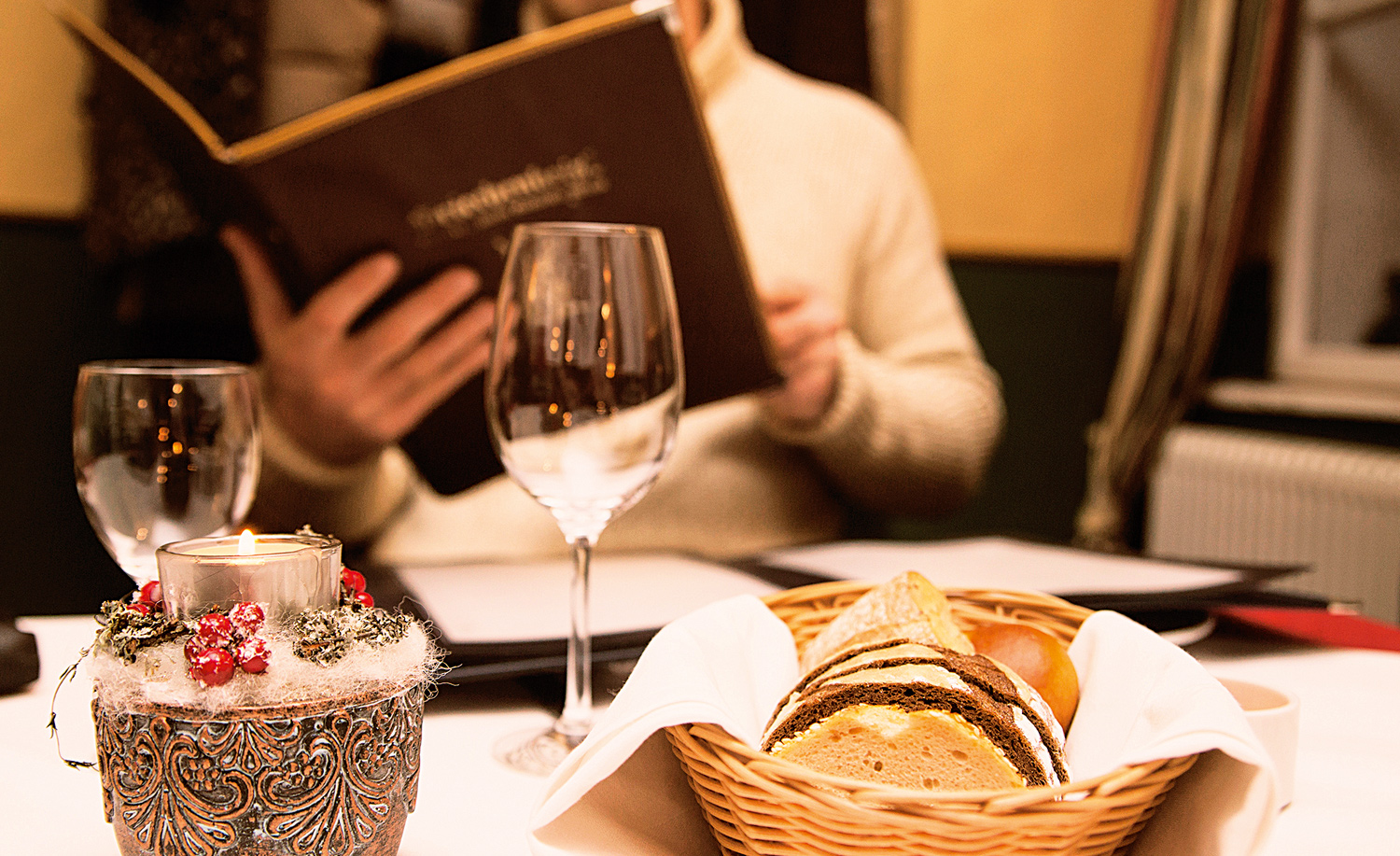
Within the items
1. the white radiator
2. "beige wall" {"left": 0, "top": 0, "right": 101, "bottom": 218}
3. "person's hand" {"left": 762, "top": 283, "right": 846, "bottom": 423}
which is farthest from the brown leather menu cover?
the white radiator

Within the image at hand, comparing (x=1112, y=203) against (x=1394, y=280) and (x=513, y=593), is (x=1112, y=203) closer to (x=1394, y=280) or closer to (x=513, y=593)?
(x=1394, y=280)

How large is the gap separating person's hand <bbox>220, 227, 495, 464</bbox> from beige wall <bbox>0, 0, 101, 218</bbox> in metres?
0.74

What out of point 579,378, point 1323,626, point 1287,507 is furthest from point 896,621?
point 1287,507

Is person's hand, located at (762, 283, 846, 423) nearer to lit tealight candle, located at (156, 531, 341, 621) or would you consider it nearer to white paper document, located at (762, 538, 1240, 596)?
white paper document, located at (762, 538, 1240, 596)

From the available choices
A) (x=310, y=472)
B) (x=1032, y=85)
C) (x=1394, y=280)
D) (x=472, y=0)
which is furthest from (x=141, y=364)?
(x=1394, y=280)

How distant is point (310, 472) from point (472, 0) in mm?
898

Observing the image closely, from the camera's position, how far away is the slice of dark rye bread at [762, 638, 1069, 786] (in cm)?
35

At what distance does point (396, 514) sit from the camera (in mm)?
1280

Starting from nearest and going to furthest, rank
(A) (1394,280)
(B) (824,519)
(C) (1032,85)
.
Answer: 1. (B) (824,519)
2. (A) (1394,280)
3. (C) (1032,85)

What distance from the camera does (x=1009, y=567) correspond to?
0.85 m

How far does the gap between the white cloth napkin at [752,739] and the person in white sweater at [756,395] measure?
512 mm

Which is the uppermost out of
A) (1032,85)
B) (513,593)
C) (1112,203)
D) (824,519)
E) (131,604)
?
(1032,85)

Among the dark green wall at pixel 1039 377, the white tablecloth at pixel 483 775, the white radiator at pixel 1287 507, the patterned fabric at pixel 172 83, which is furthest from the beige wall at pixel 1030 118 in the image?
the white tablecloth at pixel 483 775

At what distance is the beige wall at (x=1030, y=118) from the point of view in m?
2.17
